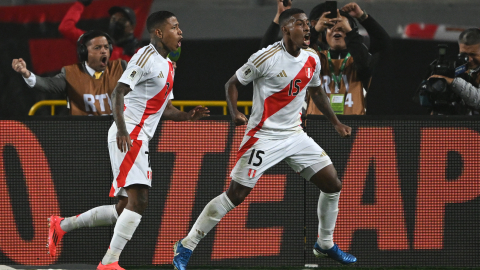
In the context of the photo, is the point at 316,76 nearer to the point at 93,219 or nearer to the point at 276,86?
the point at 276,86

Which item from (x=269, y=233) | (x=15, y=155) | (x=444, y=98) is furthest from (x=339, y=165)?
(x=15, y=155)

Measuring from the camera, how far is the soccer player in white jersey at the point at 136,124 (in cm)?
495

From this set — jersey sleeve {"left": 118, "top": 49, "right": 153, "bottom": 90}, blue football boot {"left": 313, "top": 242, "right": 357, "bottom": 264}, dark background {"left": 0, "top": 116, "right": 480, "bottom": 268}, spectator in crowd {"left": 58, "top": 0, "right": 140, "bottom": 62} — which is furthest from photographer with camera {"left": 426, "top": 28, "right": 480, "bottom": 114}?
spectator in crowd {"left": 58, "top": 0, "right": 140, "bottom": 62}

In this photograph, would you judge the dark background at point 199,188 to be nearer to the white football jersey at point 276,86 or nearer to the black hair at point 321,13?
the white football jersey at point 276,86

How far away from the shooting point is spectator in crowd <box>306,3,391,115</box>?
624 centimetres

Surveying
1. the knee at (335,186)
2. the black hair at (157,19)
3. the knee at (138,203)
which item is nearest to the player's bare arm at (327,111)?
the knee at (335,186)

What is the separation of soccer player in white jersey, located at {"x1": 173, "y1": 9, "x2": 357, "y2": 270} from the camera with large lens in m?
1.28

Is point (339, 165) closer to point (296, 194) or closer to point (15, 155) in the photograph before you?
point (296, 194)

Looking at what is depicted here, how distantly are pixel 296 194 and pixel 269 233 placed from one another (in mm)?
418

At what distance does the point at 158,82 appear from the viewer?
511 cm

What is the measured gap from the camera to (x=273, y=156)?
5.21 m

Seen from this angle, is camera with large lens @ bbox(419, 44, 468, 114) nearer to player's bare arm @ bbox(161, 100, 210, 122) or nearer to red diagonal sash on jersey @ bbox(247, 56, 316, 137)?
red diagonal sash on jersey @ bbox(247, 56, 316, 137)

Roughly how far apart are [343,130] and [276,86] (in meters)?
0.66

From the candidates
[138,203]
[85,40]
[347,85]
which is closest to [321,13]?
[347,85]
